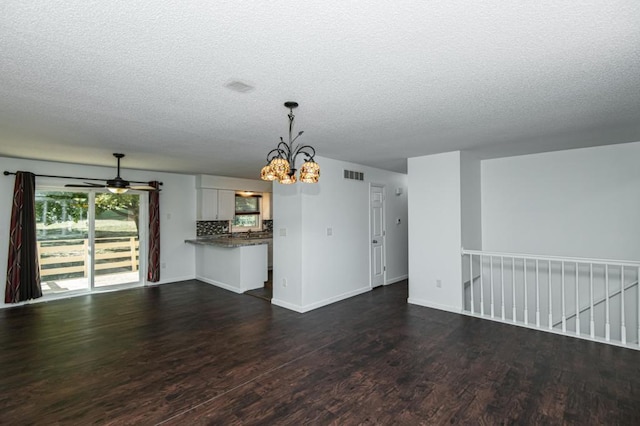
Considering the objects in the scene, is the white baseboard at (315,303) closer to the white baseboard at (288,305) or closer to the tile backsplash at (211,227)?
the white baseboard at (288,305)

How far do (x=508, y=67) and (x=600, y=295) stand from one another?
14.1 ft

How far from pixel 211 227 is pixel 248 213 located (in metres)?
1.09

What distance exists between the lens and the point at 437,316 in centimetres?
454

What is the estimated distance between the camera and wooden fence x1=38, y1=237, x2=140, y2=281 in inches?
221

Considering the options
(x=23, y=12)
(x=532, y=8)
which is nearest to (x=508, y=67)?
(x=532, y=8)

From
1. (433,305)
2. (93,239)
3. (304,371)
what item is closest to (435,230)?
(433,305)

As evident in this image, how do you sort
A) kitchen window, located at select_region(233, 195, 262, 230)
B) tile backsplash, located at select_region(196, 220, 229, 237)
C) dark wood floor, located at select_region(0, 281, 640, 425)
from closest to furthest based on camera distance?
dark wood floor, located at select_region(0, 281, 640, 425)
tile backsplash, located at select_region(196, 220, 229, 237)
kitchen window, located at select_region(233, 195, 262, 230)

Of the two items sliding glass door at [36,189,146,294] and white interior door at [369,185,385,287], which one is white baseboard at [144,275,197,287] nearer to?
sliding glass door at [36,189,146,294]

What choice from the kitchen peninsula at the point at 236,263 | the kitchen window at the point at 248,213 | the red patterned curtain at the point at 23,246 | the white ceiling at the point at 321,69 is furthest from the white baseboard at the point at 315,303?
the red patterned curtain at the point at 23,246

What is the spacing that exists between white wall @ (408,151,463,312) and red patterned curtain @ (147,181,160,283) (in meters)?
5.17

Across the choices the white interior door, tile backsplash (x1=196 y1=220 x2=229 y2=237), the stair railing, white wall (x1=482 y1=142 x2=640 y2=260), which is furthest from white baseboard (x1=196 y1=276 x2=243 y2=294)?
white wall (x1=482 y1=142 x2=640 y2=260)

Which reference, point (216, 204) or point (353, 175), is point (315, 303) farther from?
point (216, 204)

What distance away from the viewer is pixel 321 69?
2035 mm

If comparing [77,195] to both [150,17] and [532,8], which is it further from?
[532,8]
